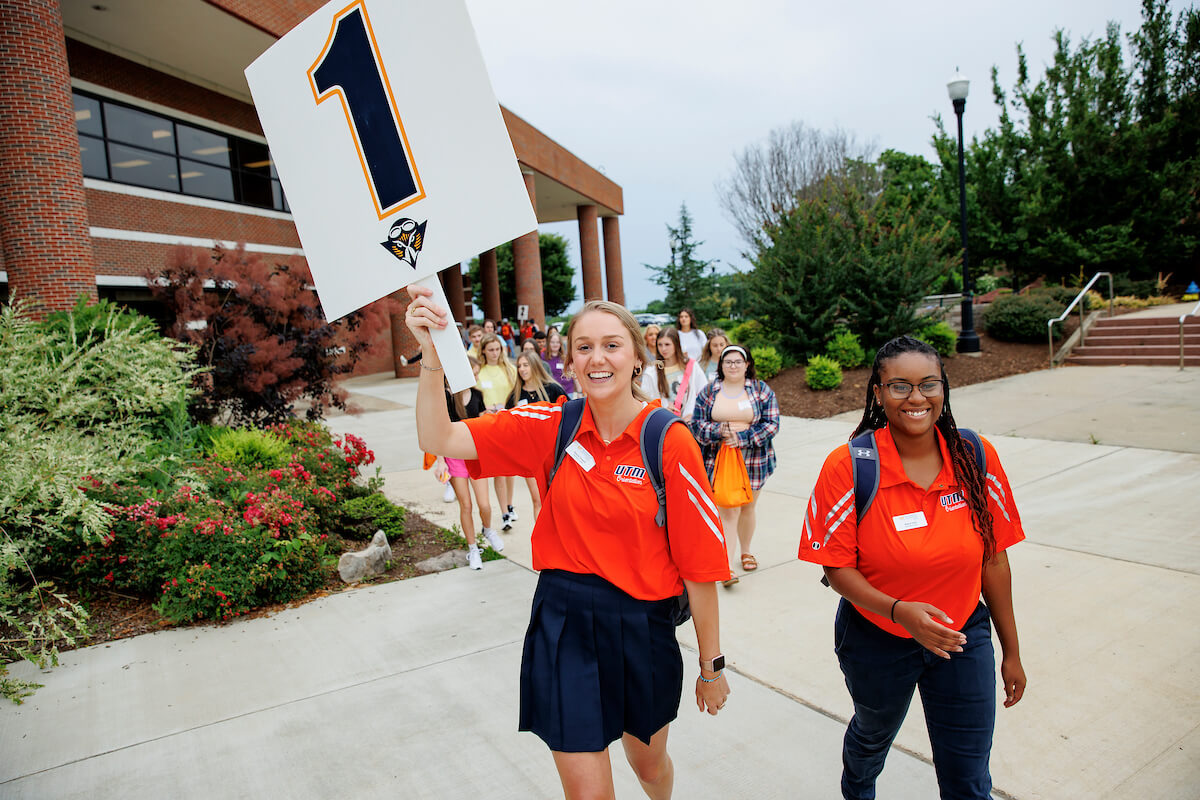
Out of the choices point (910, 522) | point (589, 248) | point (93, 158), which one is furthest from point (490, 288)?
point (910, 522)

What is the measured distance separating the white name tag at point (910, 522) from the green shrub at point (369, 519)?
5.23m

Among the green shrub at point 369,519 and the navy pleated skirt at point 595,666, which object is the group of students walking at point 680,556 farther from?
the green shrub at point 369,519

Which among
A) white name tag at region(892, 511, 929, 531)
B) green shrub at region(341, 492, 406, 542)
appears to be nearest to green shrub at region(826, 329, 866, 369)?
green shrub at region(341, 492, 406, 542)

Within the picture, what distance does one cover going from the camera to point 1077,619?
4.28m

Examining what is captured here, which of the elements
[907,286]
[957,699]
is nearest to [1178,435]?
[907,286]

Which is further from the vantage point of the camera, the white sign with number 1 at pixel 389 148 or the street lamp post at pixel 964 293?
the street lamp post at pixel 964 293

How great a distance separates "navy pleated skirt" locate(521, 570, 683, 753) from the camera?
7.12ft

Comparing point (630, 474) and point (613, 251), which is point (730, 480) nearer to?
point (630, 474)

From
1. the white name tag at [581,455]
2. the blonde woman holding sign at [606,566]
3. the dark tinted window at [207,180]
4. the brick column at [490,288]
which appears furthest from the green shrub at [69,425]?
the brick column at [490,288]

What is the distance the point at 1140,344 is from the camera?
46.2 ft

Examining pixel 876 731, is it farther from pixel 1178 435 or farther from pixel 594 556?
pixel 1178 435

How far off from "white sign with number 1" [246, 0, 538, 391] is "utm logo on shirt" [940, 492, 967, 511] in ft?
4.83

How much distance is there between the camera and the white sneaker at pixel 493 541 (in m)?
6.36

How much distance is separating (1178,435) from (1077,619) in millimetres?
5569
